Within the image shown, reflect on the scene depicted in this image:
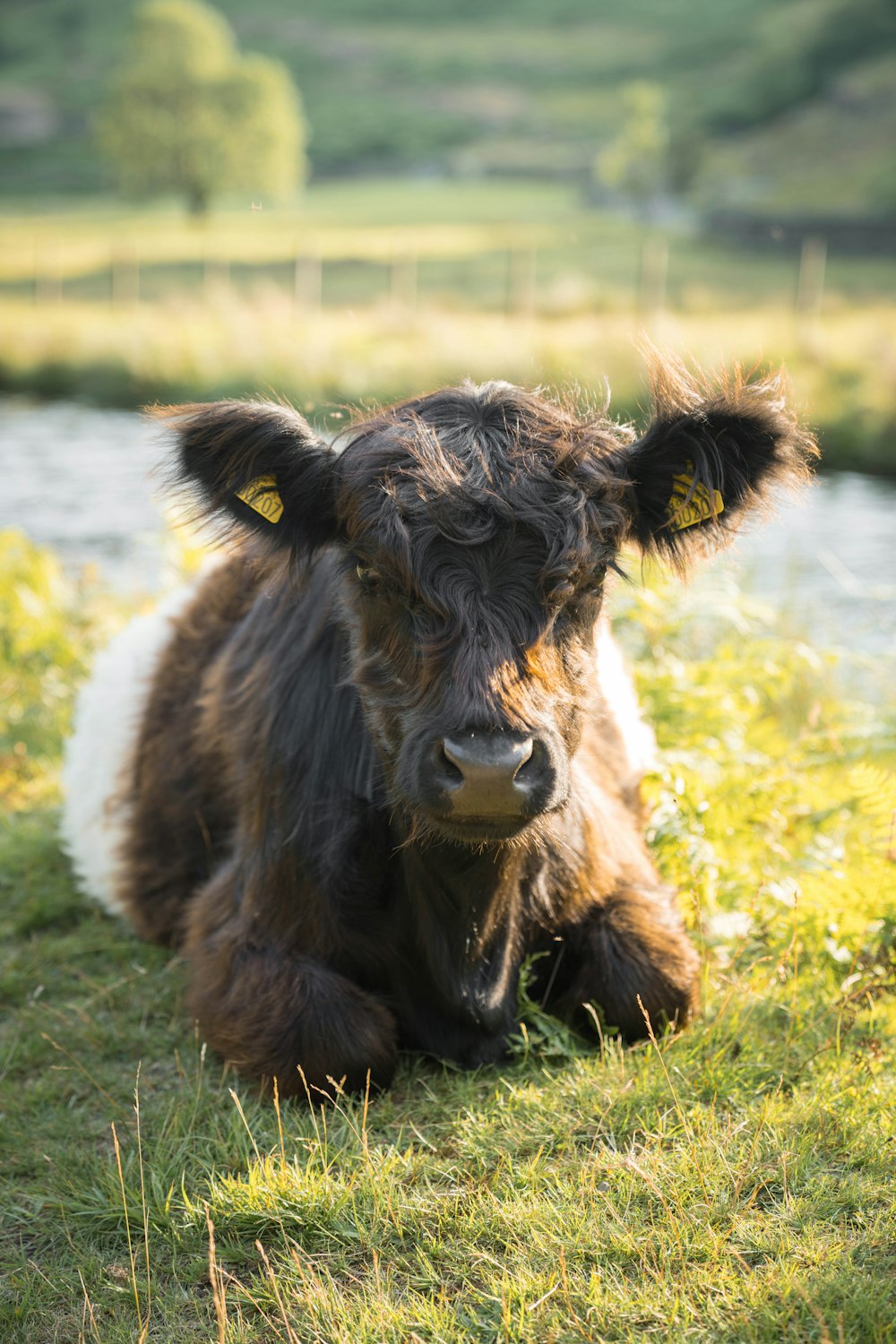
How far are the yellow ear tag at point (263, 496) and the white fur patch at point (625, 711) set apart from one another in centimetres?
146

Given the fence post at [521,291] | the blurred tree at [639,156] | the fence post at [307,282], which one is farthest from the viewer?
the blurred tree at [639,156]

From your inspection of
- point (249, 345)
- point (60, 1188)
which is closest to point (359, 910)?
point (60, 1188)

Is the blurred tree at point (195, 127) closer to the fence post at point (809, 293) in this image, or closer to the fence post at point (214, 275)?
the fence post at point (214, 275)

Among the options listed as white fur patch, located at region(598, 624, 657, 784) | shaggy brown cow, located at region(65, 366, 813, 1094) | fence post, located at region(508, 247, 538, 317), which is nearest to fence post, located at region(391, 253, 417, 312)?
fence post, located at region(508, 247, 538, 317)

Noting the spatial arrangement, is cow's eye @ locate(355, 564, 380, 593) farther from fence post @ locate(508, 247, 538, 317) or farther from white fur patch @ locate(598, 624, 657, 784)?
fence post @ locate(508, 247, 538, 317)

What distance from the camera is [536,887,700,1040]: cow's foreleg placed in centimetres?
400

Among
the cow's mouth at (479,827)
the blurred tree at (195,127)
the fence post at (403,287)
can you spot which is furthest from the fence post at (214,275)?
the cow's mouth at (479,827)

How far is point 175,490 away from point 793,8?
375 feet

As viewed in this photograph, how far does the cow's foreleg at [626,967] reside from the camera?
400 cm

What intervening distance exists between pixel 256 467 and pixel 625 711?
6.69ft

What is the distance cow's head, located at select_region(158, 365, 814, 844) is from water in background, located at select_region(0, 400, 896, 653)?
334 cm

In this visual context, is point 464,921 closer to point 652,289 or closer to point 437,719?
point 437,719

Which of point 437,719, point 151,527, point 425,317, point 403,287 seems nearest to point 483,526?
point 437,719

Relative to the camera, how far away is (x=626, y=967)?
13.2 feet
